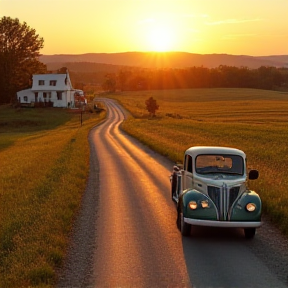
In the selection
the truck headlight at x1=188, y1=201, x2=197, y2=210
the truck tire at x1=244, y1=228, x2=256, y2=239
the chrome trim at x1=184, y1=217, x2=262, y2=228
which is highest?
the truck headlight at x1=188, y1=201, x2=197, y2=210

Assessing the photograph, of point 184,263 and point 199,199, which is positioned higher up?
point 199,199

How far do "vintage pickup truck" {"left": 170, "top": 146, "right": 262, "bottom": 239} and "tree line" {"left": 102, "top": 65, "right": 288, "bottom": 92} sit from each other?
15602 centimetres

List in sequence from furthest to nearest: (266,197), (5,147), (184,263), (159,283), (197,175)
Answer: (5,147) < (266,197) < (197,175) < (184,263) < (159,283)

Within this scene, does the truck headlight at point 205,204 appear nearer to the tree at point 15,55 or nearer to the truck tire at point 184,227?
the truck tire at point 184,227

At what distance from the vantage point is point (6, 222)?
12.6 m

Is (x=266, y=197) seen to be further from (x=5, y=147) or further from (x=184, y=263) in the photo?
(x=5, y=147)

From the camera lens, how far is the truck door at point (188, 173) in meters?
12.5

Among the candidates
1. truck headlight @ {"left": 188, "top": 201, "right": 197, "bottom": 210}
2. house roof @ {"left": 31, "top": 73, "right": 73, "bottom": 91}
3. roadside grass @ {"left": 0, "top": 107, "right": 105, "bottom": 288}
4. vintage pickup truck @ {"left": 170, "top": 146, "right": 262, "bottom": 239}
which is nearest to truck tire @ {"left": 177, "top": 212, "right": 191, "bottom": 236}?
vintage pickup truck @ {"left": 170, "top": 146, "right": 262, "bottom": 239}

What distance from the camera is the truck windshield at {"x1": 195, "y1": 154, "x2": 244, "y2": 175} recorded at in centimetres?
1231

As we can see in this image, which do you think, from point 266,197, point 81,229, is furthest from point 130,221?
point 266,197

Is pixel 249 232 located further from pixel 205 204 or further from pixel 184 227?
pixel 184 227

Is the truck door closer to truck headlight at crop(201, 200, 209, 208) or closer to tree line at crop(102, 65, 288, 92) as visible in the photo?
truck headlight at crop(201, 200, 209, 208)

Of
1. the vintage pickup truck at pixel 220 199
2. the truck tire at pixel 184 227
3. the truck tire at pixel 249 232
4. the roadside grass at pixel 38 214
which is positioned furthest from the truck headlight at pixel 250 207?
the roadside grass at pixel 38 214

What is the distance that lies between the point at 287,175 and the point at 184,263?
1093 centimetres
